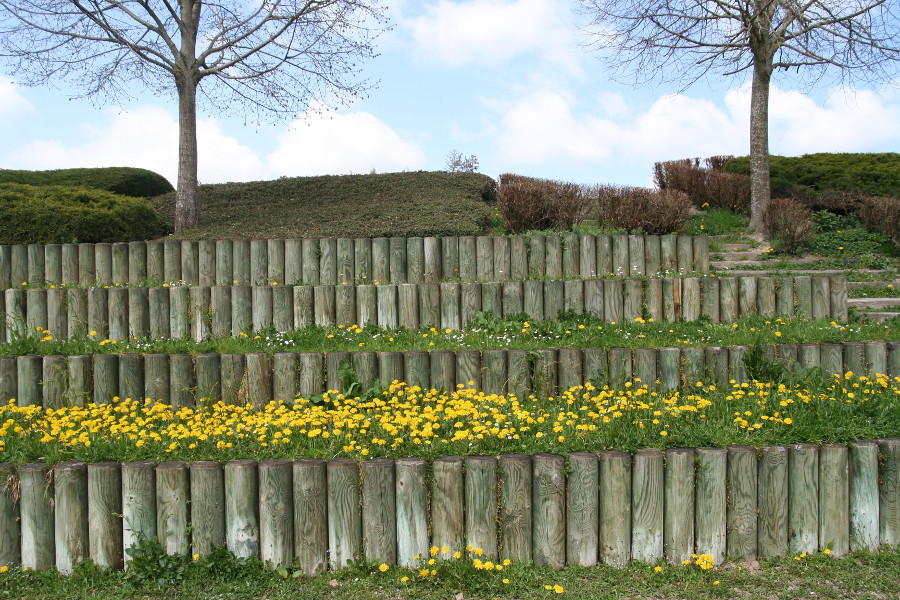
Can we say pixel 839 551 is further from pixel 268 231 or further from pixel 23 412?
pixel 268 231

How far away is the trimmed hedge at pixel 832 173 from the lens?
1415 cm

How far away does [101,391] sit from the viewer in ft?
19.4

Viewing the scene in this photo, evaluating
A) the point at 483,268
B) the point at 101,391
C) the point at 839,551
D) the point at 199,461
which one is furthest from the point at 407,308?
the point at 839,551

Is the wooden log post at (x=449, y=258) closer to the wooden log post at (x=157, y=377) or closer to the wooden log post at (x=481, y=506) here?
the wooden log post at (x=157, y=377)

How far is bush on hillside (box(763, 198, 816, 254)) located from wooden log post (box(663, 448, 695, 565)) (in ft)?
24.7

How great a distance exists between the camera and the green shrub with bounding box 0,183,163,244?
9562 mm

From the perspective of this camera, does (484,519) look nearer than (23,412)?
Yes

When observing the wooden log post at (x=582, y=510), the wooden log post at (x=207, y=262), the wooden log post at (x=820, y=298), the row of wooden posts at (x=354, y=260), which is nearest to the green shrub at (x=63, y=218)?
the row of wooden posts at (x=354, y=260)

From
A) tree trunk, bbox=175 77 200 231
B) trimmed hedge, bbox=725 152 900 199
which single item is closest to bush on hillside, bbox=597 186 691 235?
trimmed hedge, bbox=725 152 900 199

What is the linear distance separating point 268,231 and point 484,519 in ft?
22.5

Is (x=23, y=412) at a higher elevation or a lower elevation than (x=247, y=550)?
higher

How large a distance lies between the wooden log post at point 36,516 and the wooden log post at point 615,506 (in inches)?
122

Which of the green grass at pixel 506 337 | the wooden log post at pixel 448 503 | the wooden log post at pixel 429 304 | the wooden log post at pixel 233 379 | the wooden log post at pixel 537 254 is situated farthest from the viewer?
the wooden log post at pixel 537 254

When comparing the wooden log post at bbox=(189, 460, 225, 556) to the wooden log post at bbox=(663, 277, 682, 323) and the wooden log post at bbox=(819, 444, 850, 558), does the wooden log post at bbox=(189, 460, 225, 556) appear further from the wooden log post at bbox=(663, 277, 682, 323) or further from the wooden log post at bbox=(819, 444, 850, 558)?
the wooden log post at bbox=(663, 277, 682, 323)
